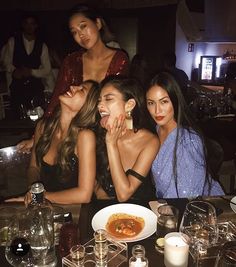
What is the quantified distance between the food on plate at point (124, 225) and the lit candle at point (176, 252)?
235 millimetres

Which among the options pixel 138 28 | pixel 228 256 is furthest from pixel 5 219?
pixel 138 28

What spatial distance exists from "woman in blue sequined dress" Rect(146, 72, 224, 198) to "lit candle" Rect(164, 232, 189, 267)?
780mm

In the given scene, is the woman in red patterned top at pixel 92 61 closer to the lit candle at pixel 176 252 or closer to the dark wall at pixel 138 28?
the lit candle at pixel 176 252

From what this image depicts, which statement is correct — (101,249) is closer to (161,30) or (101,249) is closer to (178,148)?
(178,148)

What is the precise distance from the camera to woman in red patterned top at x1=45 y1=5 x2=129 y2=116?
8.96ft

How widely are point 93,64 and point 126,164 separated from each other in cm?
115

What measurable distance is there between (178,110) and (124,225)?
841mm

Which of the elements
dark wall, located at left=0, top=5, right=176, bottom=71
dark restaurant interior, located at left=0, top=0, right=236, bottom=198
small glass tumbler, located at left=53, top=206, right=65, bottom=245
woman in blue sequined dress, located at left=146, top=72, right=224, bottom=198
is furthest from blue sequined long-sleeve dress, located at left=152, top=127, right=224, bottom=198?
dark wall, located at left=0, top=5, right=176, bottom=71

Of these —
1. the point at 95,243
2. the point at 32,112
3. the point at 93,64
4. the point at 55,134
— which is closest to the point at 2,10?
the point at 32,112

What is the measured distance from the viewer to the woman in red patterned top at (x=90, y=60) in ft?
8.84

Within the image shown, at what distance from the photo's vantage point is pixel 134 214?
1666 mm

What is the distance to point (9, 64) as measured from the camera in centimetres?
492

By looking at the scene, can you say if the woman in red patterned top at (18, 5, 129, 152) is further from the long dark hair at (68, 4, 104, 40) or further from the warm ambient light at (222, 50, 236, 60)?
the warm ambient light at (222, 50, 236, 60)

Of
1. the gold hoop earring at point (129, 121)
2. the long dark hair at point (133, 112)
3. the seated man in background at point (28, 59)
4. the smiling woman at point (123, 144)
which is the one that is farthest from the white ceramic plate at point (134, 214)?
the seated man in background at point (28, 59)
